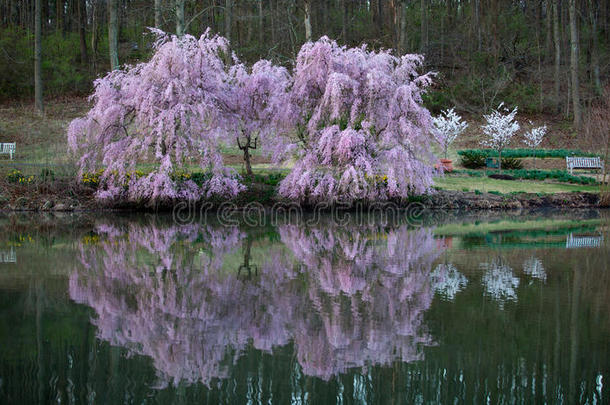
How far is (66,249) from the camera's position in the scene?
44.4 feet

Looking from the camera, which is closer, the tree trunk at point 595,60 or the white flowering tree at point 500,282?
the white flowering tree at point 500,282

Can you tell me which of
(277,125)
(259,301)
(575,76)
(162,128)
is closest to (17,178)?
(162,128)

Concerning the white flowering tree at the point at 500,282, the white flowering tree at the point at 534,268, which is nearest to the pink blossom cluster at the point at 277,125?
the white flowering tree at the point at 534,268

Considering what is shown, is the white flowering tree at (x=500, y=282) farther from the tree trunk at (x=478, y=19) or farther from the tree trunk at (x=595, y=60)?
the tree trunk at (x=478, y=19)

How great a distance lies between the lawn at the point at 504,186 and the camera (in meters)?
24.9

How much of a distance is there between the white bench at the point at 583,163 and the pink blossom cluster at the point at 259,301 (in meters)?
18.0

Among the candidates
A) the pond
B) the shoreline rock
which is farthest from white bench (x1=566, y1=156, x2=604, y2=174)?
the pond

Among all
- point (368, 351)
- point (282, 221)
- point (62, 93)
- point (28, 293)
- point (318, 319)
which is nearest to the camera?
point (368, 351)

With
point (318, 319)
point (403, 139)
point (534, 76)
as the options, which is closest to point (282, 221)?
point (403, 139)

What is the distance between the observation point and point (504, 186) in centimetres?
2558

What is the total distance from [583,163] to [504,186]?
6279mm

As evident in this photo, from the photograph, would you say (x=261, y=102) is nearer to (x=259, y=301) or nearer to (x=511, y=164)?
(x=511, y=164)

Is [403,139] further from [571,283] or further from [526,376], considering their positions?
[526,376]

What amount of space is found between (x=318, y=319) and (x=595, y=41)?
4347 centimetres
